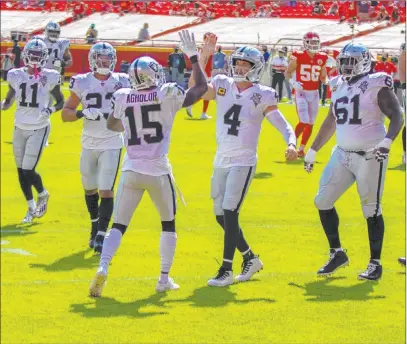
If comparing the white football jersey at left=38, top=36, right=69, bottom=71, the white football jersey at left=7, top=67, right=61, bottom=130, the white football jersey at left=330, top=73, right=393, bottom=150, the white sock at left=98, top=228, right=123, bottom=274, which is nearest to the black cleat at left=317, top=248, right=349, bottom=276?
the white football jersey at left=330, top=73, right=393, bottom=150

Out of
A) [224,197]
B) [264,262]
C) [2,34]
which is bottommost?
[2,34]

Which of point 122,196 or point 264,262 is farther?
point 264,262

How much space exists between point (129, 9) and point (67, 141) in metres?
20.7

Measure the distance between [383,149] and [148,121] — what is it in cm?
173

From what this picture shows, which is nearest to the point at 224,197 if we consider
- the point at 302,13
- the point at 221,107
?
Result: the point at 221,107

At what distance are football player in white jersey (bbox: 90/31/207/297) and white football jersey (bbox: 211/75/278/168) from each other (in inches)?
19.3

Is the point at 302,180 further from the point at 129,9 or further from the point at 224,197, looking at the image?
the point at 129,9

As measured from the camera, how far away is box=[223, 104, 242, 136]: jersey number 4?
8.45 meters

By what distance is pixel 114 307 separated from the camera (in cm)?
798

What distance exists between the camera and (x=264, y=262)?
957cm

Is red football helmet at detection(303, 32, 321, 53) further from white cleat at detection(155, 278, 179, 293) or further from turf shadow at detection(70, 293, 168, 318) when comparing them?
turf shadow at detection(70, 293, 168, 318)

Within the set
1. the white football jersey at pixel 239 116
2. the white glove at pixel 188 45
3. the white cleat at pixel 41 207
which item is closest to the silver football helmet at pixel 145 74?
the white glove at pixel 188 45

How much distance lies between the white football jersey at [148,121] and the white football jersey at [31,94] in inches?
133

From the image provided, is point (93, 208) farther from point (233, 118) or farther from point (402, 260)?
point (402, 260)
